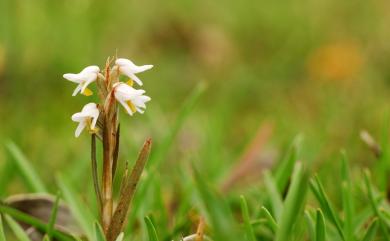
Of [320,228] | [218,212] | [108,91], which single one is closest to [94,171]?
[108,91]

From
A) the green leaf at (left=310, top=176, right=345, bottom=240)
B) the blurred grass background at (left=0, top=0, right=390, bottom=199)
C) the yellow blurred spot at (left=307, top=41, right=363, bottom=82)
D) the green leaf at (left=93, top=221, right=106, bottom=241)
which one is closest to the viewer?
the green leaf at (left=93, top=221, right=106, bottom=241)

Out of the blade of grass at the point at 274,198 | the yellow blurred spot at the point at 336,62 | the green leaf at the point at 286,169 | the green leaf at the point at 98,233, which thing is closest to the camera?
the green leaf at the point at 98,233

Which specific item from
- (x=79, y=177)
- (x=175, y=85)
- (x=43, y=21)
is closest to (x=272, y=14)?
(x=175, y=85)

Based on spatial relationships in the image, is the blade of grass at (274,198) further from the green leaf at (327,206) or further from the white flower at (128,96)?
the white flower at (128,96)

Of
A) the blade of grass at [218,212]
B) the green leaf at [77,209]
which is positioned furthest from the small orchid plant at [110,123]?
the green leaf at [77,209]

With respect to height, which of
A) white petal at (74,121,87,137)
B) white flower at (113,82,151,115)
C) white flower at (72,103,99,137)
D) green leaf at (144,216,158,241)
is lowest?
green leaf at (144,216,158,241)

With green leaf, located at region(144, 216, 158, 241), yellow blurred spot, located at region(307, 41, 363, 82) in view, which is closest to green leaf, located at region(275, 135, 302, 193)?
green leaf, located at region(144, 216, 158, 241)

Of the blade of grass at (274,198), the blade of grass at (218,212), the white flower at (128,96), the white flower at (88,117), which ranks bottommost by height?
the blade of grass at (274,198)

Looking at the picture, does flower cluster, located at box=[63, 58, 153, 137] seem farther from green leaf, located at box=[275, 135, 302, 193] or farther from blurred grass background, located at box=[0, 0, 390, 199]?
blurred grass background, located at box=[0, 0, 390, 199]
